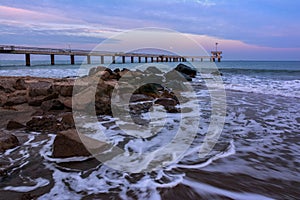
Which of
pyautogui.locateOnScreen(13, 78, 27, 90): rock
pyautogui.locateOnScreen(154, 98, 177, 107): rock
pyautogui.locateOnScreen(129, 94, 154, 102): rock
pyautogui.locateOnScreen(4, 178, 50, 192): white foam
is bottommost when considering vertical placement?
pyautogui.locateOnScreen(4, 178, 50, 192): white foam

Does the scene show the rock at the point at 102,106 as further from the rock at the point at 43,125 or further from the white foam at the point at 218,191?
the white foam at the point at 218,191

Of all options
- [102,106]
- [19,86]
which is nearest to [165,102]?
[102,106]

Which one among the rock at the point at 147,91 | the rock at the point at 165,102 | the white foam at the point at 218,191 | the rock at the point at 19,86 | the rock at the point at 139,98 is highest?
the rock at the point at 19,86

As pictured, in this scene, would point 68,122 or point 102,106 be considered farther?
point 102,106

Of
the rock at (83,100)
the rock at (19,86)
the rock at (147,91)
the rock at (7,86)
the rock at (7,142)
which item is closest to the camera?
the rock at (7,142)

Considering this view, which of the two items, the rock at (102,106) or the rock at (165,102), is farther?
the rock at (165,102)

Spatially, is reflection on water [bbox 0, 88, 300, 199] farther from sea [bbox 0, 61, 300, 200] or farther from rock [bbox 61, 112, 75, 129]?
rock [bbox 61, 112, 75, 129]

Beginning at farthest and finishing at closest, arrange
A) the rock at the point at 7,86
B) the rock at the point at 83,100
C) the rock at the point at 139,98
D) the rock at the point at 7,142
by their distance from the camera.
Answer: the rock at the point at 7,86 < the rock at the point at 139,98 < the rock at the point at 83,100 < the rock at the point at 7,142

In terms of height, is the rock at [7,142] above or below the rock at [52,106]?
below

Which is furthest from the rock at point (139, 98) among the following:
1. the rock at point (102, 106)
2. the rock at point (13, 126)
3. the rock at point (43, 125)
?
the rock at point (13, 126)

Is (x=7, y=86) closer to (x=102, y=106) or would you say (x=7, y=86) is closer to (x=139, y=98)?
(x=102, y=106)

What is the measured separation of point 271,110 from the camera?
21.6 feet

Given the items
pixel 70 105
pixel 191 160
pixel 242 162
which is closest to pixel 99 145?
pixel 191 160

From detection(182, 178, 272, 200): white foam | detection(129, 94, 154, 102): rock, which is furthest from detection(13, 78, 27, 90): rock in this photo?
detection(182, 178, 272, 200): white foam
